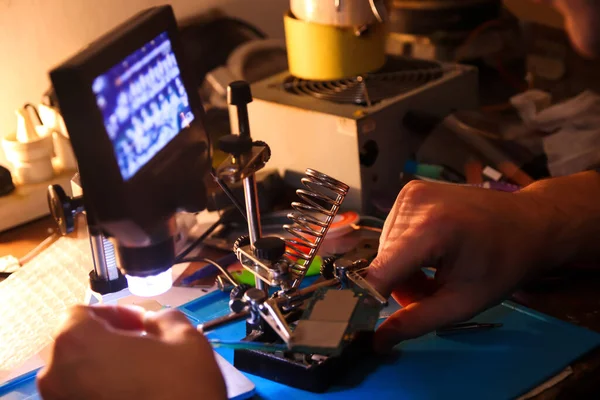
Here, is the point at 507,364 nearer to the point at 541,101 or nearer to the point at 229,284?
the point at 229,284

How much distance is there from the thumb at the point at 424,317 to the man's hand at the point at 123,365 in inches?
8.5

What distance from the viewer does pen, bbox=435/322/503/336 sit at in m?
0.85

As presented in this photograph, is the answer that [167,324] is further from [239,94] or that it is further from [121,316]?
[239,94]

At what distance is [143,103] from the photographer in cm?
73

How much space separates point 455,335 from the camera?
0.85 meters

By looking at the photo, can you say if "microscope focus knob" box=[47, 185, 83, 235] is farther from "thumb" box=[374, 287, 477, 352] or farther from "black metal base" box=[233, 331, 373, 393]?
"thumb" box=[374, 287, 477, 352]

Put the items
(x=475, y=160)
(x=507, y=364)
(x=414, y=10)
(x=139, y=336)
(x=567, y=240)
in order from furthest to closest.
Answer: (x=414, y=10) → (x=475, y=160) → (x=567, y=240) → (x=507, y=364) → (x=139, y=336)

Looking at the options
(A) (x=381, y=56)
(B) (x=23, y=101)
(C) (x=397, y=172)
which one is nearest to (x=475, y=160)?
(C) (x=397, y=172)

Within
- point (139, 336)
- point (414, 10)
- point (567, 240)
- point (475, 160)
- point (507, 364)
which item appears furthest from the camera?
point (414, 10)

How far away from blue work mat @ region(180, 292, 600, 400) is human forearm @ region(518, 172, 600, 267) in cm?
9

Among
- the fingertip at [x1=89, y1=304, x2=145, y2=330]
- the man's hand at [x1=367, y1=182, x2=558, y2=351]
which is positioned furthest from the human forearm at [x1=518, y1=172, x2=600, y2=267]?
the fingertip at [x1=89, y1=304, x2=145, y2=330]

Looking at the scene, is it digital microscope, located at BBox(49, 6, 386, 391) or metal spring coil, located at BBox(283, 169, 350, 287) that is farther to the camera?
metal spring coil, located at BBox(283, 169, 350, 287)

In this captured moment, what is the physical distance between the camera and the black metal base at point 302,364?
0.76m

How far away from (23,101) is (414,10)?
900 millimetres
